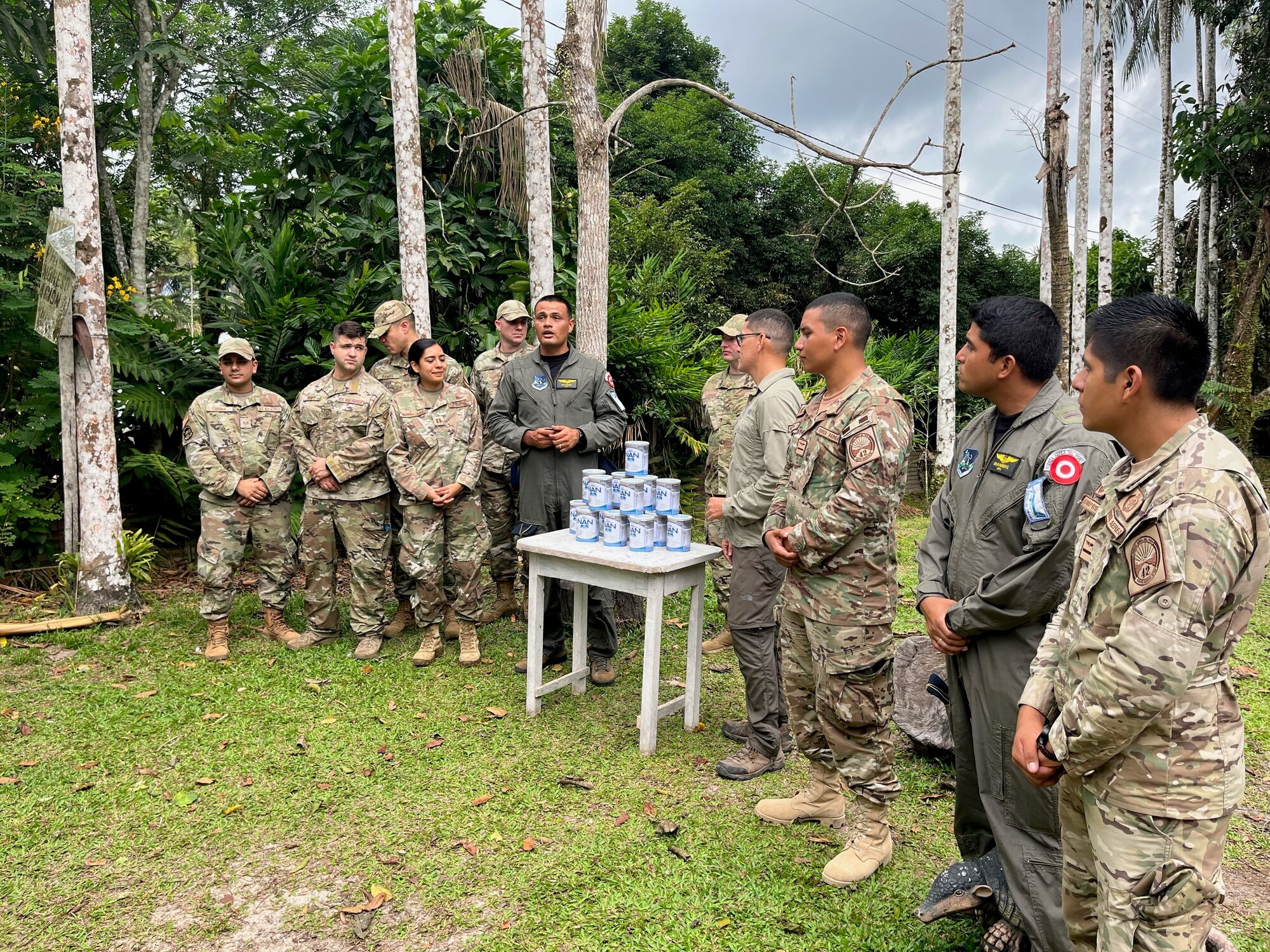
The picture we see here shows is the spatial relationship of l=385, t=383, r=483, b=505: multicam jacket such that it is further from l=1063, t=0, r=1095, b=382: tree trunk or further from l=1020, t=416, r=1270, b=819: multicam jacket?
l=1063, t=0, r=1095, b=382: tree trunk

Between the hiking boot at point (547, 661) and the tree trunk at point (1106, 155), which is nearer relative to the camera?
the hiking boot at point (547, 661)

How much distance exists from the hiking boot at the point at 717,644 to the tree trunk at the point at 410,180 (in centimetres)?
335

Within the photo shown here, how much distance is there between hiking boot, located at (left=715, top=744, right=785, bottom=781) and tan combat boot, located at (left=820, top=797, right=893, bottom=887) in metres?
0.70

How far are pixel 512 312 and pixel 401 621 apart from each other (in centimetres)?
240

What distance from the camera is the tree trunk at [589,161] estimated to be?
5.75m

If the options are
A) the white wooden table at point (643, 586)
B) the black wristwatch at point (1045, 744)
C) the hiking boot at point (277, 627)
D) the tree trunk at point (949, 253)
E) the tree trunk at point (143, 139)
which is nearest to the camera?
the black wristwatch at point (1045, 744)

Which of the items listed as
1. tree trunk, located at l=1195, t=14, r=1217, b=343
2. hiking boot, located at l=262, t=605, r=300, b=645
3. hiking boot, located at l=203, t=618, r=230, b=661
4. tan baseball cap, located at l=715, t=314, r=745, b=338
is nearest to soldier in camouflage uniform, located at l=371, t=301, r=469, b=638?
hiking boot, located at l=262, t=605, r=300, b=645

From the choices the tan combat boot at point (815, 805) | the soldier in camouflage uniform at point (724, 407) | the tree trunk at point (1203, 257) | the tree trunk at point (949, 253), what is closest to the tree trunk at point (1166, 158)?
the tree trunk at point (1203, 257)

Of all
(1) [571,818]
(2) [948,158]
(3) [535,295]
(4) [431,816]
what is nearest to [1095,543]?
(1) [571,818]

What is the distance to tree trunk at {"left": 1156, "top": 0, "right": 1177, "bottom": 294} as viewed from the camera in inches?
625

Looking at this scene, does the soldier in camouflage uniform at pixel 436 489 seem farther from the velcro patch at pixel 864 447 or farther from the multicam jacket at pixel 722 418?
the velcro patch at pixel 864 447

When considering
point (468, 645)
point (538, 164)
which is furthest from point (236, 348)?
point (538, 164)

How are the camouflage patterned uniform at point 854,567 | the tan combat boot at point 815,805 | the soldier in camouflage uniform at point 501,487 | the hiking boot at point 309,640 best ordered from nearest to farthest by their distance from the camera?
1. the camouflage patterned uniform at point 854,567
2. the tan combat boot at point 815,805
3. the hiking boot at point 309,640
4. the soldier in camouflage uniform at point 501,487

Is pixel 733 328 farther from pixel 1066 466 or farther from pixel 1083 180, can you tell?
pixel 1083 180
